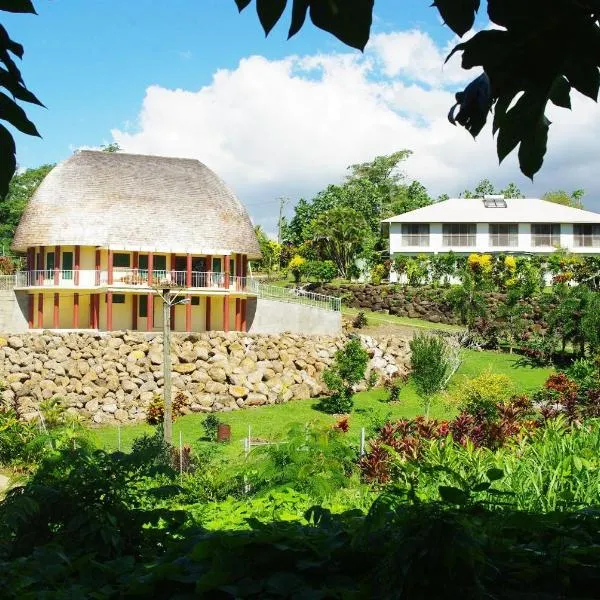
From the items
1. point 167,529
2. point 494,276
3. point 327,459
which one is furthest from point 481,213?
point 167,529

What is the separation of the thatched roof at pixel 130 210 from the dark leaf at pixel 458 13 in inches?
1085

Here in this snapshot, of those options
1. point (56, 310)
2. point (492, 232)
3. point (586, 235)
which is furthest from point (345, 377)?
point (586, 235)

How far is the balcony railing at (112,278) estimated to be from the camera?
2874cm

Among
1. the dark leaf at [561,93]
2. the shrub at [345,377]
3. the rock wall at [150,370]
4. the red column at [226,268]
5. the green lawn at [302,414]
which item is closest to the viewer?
the dark leaf at [561,93]

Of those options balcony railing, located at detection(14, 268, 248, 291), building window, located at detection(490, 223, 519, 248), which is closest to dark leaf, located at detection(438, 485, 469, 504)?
balcony railing, located at detection(14, 268, 248, 291)

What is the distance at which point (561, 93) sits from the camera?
198 centimetres

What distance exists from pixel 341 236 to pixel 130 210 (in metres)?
16.1

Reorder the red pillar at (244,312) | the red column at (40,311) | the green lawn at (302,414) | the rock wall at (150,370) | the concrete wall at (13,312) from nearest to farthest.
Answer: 1. the green lawn at (302,414)
2. the rock wall at (150,370)
3. the concrete wall at (13,312)
4. the red column at (40,311)
5. the red pillar at (244,312)

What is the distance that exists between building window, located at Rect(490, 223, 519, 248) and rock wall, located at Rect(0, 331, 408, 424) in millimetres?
17615

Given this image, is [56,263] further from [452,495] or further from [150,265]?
[452,495]

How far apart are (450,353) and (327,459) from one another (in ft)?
55.7

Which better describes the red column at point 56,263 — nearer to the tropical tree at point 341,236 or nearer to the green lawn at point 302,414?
the green lawn at point 302,414

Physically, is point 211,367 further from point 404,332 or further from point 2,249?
point 2,249

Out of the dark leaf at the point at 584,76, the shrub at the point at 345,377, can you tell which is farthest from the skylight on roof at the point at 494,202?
the dark leaf at the point at 584,76
